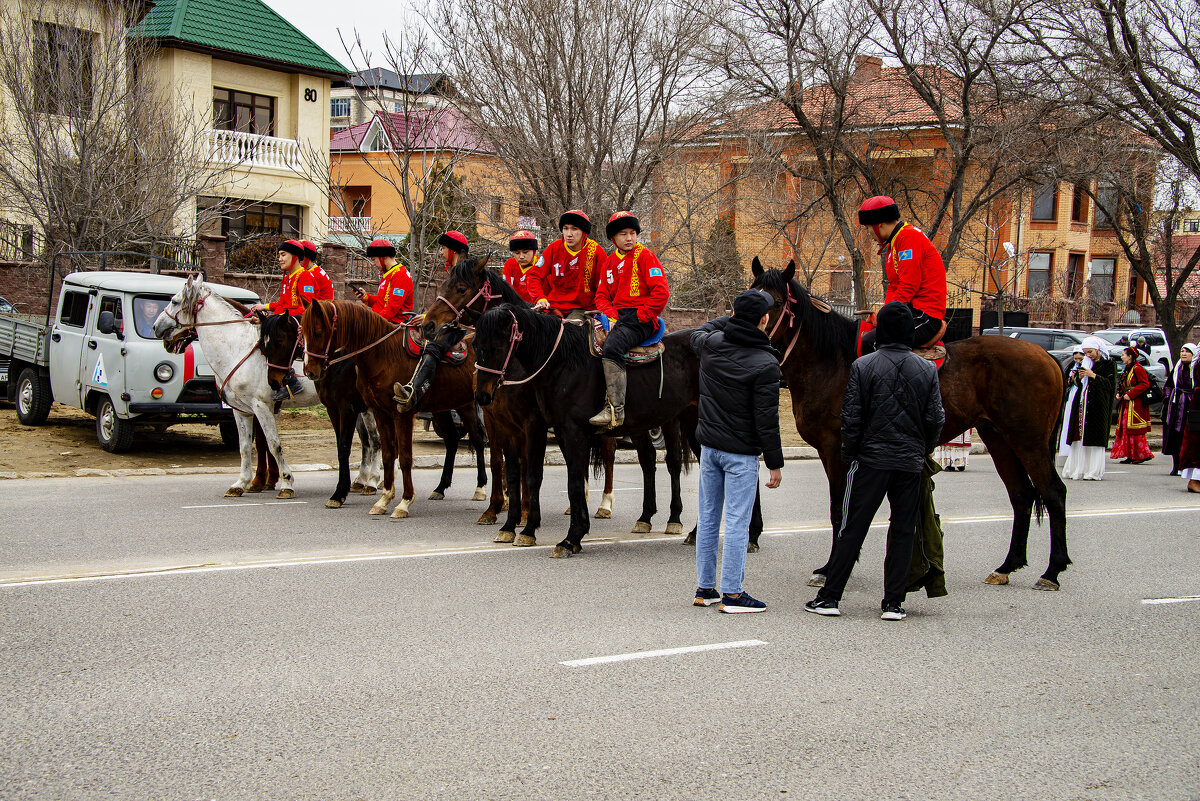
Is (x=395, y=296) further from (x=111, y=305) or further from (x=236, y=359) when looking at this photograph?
(x=111, y=305)

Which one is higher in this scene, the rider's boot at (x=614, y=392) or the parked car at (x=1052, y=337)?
the parked car at (x=1052, y=337)

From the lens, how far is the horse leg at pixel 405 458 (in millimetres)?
11008

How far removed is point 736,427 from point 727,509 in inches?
21.6

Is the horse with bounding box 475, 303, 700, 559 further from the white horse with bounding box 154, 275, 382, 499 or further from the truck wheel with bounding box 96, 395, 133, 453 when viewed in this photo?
the truck wheel with bounding box 96, 395, 133, 453

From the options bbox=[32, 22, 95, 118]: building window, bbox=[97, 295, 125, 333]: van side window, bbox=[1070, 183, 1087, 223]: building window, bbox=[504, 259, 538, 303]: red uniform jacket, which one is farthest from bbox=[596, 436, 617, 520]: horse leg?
bbox=[1070, 183, 1087, 223]: building window

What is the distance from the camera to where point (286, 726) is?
477 centimetres

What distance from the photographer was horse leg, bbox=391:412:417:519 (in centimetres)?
1101

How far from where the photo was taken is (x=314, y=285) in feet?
42.5

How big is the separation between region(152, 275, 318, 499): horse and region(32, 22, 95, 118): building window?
38.6 ft

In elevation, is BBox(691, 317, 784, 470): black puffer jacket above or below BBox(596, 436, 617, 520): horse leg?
above

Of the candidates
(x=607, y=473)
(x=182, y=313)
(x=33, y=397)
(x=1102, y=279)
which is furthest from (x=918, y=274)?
(x=1102, y=279)

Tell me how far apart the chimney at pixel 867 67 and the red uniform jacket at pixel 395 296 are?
55.7 ft

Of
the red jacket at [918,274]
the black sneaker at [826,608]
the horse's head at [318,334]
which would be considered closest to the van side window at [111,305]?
the horse's head at [318,334]

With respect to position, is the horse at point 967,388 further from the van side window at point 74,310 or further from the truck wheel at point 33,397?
the truck wheel at point 33,397
